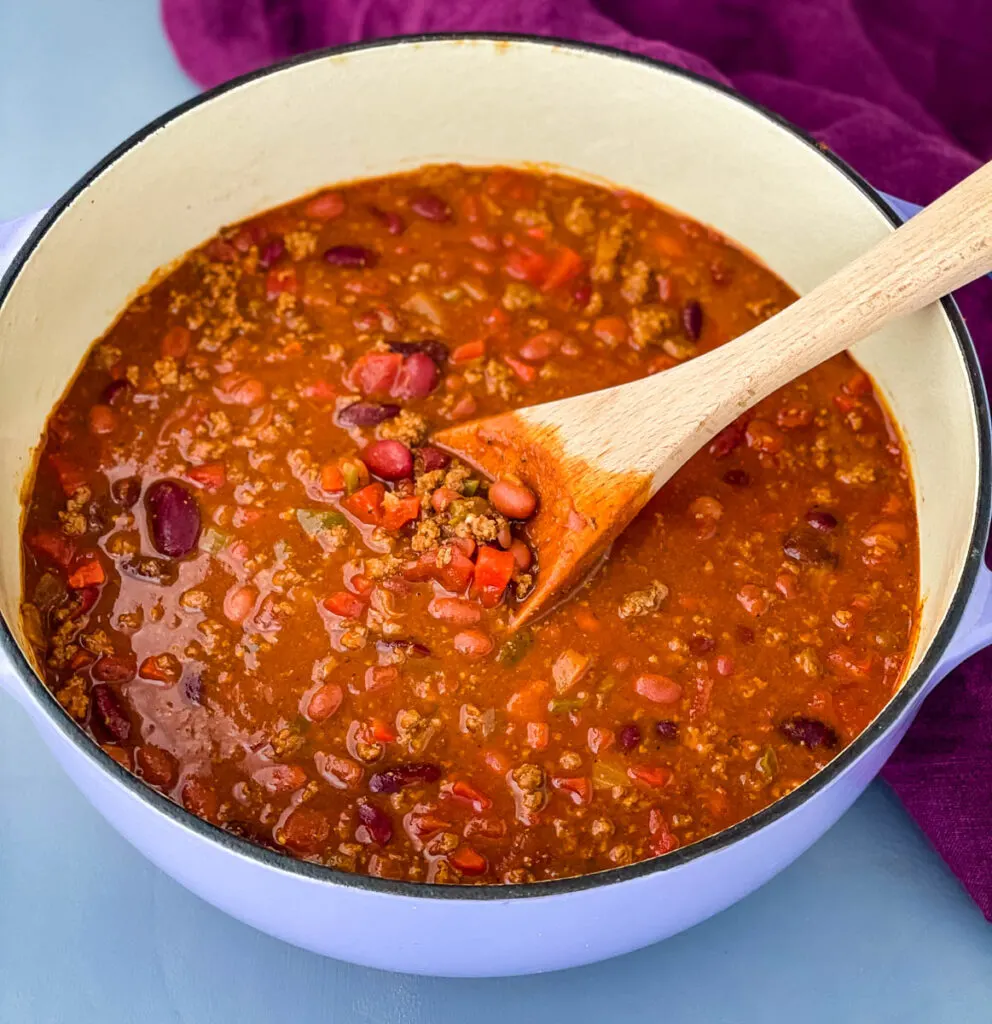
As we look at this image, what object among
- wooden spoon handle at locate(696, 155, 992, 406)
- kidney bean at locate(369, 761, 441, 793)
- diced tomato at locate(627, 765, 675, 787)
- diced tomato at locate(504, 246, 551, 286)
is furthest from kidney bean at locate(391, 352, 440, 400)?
diced tomato at locate(627, 765, 675, 787)

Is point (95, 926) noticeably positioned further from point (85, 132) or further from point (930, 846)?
point (85, 132)

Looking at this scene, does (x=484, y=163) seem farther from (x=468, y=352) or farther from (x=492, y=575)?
(x=492, y=575)

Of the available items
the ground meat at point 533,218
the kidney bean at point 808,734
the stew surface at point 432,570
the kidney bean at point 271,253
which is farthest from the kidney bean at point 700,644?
the kidney bean at point 271,253

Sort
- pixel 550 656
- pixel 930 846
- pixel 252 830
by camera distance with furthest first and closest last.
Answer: pixel 930 846
pixel 550 656
pixel 252 830

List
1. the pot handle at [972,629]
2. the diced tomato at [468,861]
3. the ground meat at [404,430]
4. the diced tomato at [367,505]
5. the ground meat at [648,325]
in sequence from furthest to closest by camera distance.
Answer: the ground meat at [648,325] < the ground meat at [404,430] < the diced tomato at [367,505] < the diced tomato at [468,861] < the pot handle at [972,629]

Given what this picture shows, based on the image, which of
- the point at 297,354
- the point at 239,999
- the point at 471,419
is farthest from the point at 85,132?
the point at 239,999

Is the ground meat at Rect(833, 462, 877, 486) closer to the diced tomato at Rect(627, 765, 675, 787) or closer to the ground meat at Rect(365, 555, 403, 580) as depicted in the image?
the diced tomato at Rect(627, 765, 675, 787)

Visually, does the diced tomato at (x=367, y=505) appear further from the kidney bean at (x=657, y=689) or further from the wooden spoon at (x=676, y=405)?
the kidney bean at (x=657, y=689)

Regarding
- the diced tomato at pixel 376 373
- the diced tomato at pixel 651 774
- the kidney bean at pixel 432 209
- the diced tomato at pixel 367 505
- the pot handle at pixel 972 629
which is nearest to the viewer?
the pot handle at pixel 972 629
